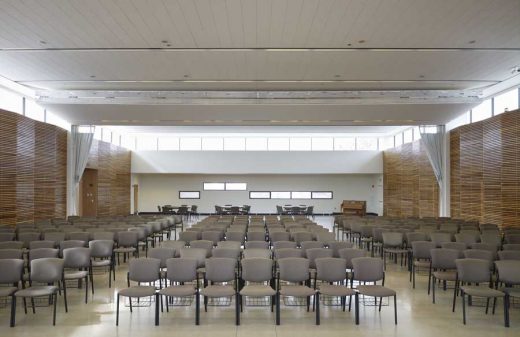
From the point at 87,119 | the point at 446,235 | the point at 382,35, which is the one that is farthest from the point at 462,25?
the point at 87,119

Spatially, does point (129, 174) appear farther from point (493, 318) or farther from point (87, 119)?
point (493, 318)

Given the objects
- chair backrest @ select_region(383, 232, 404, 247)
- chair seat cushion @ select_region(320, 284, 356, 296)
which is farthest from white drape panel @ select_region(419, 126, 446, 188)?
chair seat cushion @ select_region(320, 284, 356, 296)

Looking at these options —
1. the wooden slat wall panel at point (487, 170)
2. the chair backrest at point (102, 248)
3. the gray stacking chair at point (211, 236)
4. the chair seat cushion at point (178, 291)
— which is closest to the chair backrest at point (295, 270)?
the chair seat cushion at point (178, 291)

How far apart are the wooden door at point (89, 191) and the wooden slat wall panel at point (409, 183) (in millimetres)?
16478

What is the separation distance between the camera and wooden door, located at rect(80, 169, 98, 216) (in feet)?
72.0

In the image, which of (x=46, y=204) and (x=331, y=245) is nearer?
(x=331, y=245)

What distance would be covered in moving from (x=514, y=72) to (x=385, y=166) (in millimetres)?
15093

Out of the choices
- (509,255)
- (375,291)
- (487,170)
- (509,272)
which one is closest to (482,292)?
(509,272)

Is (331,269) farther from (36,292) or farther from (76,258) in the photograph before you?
(76,258)

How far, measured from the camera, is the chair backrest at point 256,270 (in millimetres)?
6641

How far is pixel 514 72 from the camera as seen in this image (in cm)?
1259

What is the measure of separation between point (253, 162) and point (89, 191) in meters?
10.1

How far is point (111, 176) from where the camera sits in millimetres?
24297

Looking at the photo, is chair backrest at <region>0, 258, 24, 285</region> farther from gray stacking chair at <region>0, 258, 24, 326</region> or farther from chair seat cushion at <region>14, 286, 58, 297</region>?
chair seat cushion at <region>14, 286, 58, 297</region>
